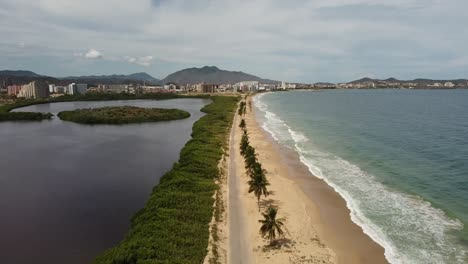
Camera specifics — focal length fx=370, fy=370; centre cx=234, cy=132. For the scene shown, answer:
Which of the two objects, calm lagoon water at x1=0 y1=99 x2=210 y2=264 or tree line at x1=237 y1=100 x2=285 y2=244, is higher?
tree line at x1=237 y1=100 x2=285 y2=244

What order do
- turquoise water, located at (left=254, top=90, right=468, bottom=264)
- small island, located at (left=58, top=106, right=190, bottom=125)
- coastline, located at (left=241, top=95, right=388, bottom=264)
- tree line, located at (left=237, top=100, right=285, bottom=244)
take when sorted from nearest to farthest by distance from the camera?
coastline, located at (left=241, top=95, right=388, bottom=264) < tree line, located at (left=237, top=100, right=285, bottom=244) < turquoise water, located at (left=254, top=90, right=468, bottom=264) < small island, located at (left=58, top=106, right=190, bottom=125)

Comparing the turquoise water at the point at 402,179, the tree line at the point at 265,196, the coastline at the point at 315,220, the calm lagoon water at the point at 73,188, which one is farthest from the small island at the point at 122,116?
the coastline at the point at 315,220

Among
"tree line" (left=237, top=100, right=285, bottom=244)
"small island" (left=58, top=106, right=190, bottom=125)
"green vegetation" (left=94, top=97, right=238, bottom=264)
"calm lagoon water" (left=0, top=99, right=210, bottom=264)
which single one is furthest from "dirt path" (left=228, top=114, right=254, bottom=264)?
"small island" (left=58, top=106, right=190, bottom=125)

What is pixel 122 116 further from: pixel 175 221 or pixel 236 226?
pixel 236 226

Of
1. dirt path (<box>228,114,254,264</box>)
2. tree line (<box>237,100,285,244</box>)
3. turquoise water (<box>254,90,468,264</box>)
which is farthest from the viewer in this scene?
turquoise water (<box>254,90,468,264</box>)

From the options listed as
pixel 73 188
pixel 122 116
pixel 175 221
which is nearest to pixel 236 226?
pixel 175 221

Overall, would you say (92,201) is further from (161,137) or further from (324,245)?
(161,137)

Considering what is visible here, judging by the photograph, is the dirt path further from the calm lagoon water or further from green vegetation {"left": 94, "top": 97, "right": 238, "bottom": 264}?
the calm lagoon water

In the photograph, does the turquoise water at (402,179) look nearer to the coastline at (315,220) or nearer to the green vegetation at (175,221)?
the coastline at (315,220)

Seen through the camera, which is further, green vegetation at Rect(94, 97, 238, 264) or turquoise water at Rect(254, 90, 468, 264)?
turquoise water at Rect(254, 90, 468, 264)
